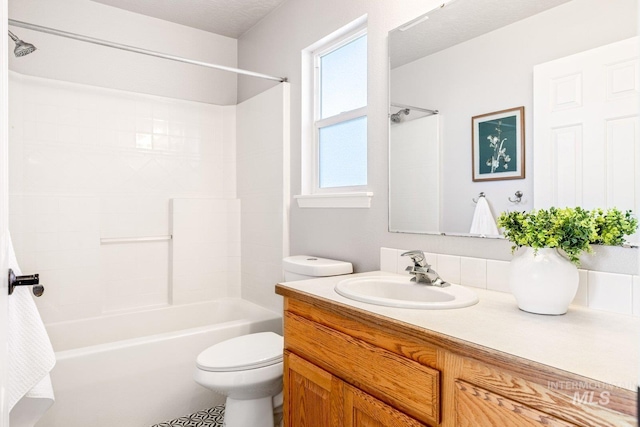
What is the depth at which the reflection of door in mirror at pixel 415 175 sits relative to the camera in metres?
1.70

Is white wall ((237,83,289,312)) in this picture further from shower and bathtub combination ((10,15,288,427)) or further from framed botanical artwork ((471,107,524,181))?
framed botanical artwork ((471,107,524,181))

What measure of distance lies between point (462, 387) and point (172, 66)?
115 inches

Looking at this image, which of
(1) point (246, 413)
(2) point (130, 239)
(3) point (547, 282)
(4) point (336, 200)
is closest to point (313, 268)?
(4) point (336, 200)

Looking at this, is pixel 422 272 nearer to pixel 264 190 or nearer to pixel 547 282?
pixel 547 282

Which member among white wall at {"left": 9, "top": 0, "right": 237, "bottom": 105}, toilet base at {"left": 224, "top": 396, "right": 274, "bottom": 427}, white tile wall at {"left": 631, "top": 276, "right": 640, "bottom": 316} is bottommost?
toilet base at {"left": 224, "top": 396, "right": 274, "bottom": 427}

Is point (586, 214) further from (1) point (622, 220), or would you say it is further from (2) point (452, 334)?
(2) point (452, 334)

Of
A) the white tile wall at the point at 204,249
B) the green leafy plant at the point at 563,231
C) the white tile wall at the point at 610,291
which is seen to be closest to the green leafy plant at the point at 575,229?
the green leafy plant at the point at 563,231

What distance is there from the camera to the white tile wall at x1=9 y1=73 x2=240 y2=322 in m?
2.43

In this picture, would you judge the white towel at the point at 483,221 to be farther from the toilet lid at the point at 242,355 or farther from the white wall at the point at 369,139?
the toilet lid at the point at 242,355

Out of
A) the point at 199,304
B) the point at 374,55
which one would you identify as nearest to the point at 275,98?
the point at 374,55

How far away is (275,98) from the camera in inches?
106

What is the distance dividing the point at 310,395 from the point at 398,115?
1.25m

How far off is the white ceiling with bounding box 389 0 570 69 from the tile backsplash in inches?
34.4

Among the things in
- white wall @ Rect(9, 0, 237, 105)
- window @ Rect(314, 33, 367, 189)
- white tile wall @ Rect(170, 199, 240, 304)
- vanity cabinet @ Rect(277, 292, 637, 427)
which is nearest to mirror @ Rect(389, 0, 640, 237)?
window @ Rect(314, 33, 367, 189)
